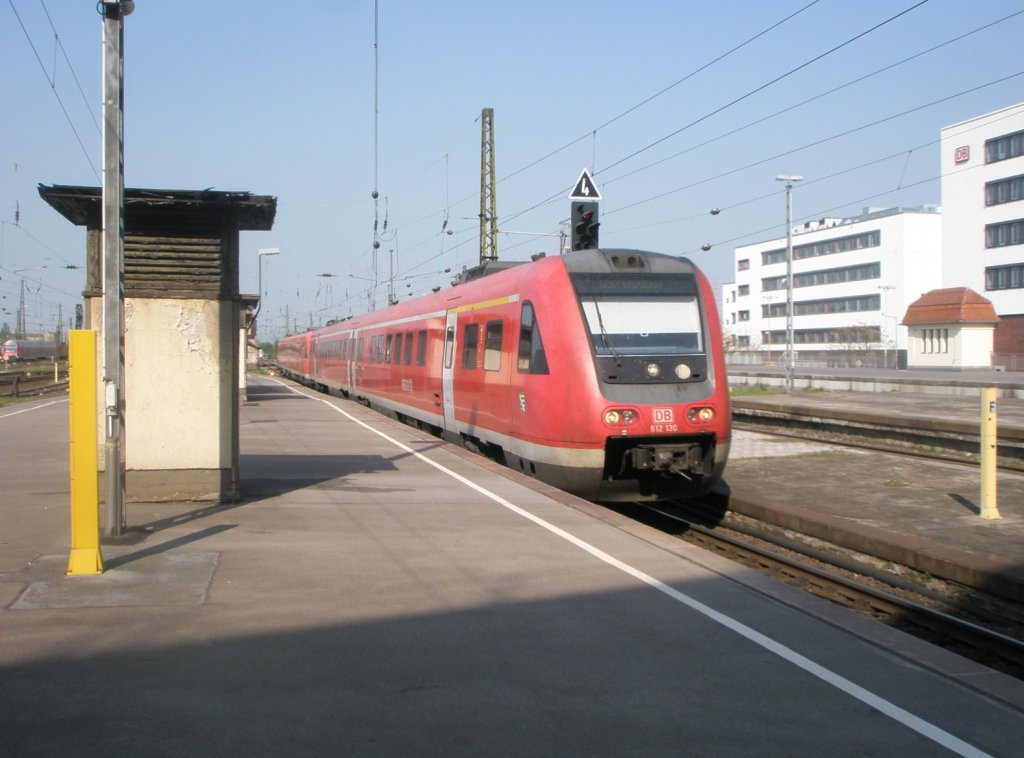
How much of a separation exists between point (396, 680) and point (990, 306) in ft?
172

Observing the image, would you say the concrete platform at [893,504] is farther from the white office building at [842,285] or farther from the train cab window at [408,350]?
the white office building at [842,285]

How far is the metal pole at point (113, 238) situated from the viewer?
745 centimetres

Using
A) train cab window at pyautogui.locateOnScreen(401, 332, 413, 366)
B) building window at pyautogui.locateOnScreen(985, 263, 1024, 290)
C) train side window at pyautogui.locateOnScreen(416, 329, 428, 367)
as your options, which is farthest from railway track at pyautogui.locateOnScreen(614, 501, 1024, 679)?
building window at pyautogui.locateOnScreen(985, 263, 1024, 290)

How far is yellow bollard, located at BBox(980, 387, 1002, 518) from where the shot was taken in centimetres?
1047

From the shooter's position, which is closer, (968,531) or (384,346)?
(968,531)

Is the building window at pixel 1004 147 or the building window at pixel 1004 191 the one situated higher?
the building window at pixel 1004 147

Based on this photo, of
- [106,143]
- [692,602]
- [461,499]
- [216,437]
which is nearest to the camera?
[692,602]

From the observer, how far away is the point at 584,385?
1044 cm

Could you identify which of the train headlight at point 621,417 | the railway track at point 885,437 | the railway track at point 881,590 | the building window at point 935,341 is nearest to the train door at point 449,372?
the railway track at point 881,590

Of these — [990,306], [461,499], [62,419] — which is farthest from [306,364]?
[461,499]

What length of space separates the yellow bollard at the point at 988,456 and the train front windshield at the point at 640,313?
305 centimetres

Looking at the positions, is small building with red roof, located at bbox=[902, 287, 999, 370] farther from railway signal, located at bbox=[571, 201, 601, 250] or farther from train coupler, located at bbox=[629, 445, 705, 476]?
train coupler, located at bbox=[629, 445, 705, 476]

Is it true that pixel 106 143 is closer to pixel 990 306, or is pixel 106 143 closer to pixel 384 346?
pixel 384 346

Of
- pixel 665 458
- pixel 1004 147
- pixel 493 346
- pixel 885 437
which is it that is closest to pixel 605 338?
pixel 665 458
